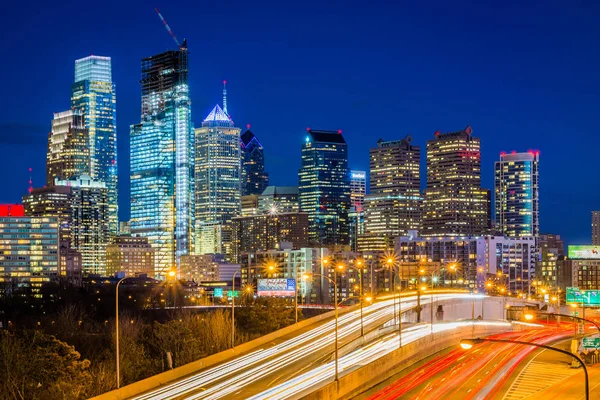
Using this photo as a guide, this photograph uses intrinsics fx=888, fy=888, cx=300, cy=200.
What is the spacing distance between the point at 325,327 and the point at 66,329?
3675 cm

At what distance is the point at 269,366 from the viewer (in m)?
65.6

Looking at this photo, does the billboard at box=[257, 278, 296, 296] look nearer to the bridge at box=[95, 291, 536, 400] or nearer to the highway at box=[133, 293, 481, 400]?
the bridge at box=[95, 291, 536, 400]

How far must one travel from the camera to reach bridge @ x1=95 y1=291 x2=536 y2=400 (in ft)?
182

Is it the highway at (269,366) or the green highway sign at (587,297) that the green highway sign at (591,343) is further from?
the green highway sign at (587,297)

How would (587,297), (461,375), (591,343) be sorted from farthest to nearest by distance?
(587,297), (591,343), (461,375)

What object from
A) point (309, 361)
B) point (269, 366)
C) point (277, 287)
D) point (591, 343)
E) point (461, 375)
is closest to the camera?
point (269, 366)

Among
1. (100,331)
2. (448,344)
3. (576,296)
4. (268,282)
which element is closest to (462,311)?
(576,296)

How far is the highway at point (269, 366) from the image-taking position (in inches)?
2189

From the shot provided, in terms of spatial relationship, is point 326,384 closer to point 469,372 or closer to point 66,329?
point 469,372

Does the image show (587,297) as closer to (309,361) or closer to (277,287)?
(277,287)

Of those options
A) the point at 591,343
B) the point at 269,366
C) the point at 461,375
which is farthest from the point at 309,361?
the point at 591,343

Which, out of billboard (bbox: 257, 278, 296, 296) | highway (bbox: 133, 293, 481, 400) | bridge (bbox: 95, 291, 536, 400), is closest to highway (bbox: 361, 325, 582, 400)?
bridge (bbox: 95, 291, 536, 400)

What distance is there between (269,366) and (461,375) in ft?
50.8

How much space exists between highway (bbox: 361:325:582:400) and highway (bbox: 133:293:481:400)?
4046 mm
